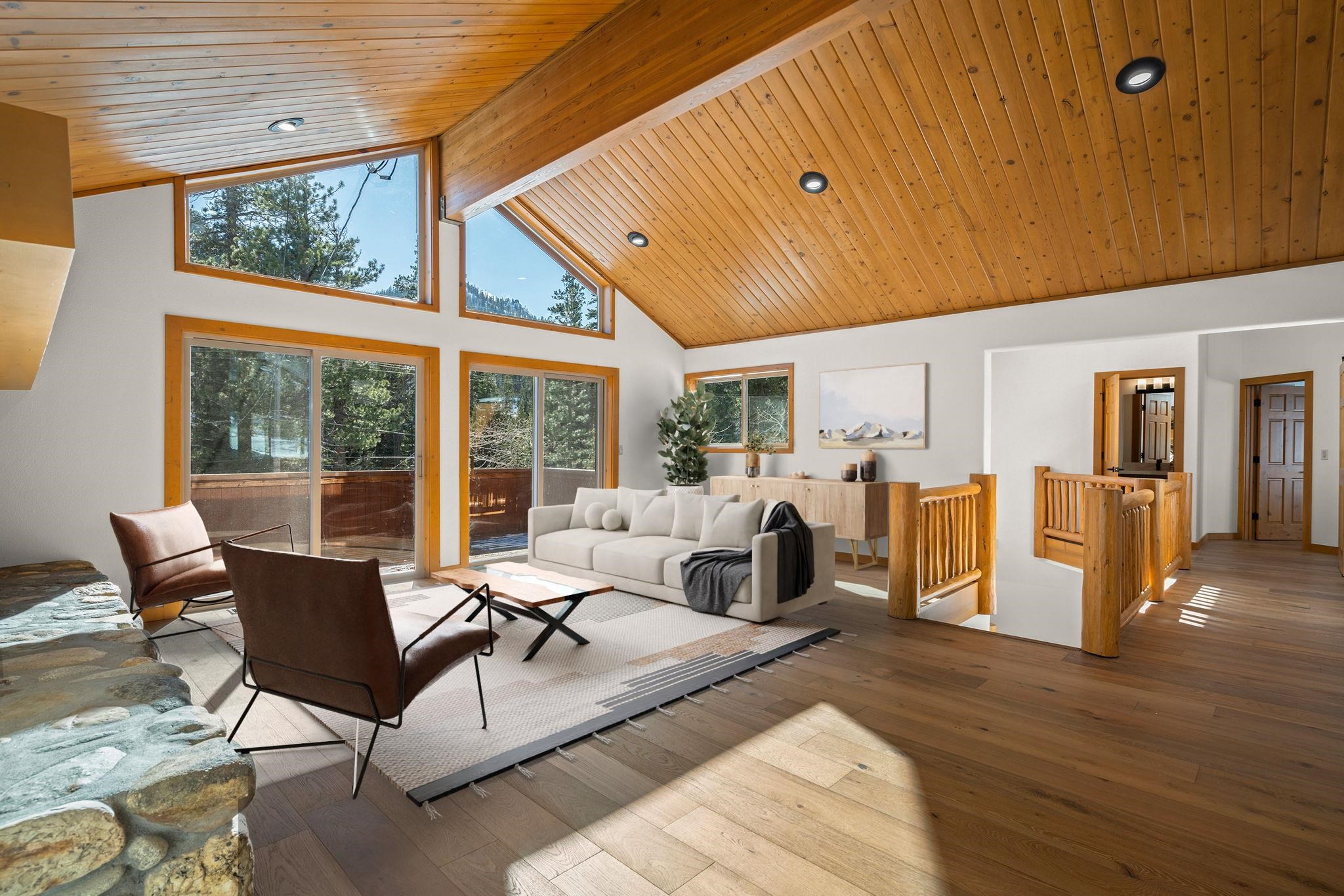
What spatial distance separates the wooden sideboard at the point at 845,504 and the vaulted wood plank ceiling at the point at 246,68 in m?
4.55

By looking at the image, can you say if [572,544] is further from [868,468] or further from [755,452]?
[868,468]

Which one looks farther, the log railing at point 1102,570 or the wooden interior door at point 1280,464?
the wooden interior door at point 1280,464

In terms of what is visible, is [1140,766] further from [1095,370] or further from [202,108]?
[1095,370]

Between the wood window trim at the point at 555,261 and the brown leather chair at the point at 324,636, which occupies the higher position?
the wood window trim at the point at 555,261

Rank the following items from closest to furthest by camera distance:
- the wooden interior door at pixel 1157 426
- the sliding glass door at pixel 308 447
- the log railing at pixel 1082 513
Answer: the sliding glass door at pixel 308 447 → the log railing at pixel 1082 513 → the wooden interior door at pixel 1157 426

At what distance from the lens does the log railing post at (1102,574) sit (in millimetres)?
3805

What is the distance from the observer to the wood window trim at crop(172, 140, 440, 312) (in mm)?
4777

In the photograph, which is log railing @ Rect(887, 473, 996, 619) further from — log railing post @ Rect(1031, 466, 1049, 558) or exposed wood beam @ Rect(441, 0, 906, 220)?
exposed wood beam @ Rect(441, 0, 906, 220)

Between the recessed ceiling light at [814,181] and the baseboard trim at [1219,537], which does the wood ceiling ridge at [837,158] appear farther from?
the baseboard trim at [1219,537]

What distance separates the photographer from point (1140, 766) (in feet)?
8.29

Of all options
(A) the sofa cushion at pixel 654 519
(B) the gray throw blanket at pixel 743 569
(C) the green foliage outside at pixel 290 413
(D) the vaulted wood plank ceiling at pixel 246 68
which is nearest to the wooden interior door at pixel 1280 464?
(B) the gray throw blanket at pixel 743 569

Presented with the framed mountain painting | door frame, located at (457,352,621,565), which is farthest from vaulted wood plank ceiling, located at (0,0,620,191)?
the framed mountain painting

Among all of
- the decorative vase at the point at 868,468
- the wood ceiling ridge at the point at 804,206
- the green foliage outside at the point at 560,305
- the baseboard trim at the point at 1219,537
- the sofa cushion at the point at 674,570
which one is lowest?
the baseboard trim at the point at 1219,537

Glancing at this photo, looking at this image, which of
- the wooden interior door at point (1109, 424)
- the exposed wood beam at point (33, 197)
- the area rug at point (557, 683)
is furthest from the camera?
the wooden interior door at point (1109, 424)
